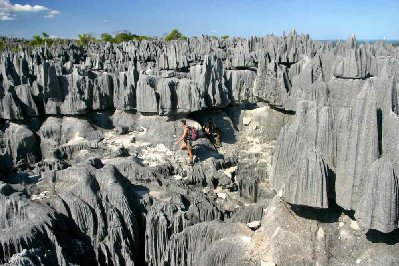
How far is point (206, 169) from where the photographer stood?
606 inches

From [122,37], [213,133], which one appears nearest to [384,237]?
[213,133]

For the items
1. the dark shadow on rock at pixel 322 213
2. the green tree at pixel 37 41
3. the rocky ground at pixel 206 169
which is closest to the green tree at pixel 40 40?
the green tree at pixel 37 41

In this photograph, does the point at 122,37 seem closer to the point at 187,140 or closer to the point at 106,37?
the point at 106,37

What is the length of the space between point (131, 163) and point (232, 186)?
3901mm

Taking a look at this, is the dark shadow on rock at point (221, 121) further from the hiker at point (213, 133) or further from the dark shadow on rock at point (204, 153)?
the dark shadow on rock at point (204, 153)

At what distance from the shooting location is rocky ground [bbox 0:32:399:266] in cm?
796

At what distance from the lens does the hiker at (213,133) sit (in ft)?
62.1

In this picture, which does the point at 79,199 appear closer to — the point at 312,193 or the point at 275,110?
the point at 312,193

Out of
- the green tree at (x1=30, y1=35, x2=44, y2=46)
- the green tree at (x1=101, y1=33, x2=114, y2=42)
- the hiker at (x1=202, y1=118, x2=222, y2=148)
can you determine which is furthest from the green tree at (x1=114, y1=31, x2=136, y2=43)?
the hiker at (x1=202, y1=118, x2=222, y2=148)

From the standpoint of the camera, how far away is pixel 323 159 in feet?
27.0

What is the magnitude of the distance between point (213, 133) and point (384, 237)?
38.9ft

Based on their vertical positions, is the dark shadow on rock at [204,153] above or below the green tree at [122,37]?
below

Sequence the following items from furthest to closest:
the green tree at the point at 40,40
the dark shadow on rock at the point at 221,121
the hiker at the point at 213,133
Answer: the green tree at the point at 40,40 → the dark shadow on rock at the point at 221,121 → the hiker at the point at 213,133

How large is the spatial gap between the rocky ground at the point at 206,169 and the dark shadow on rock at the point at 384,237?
20 millimetres
